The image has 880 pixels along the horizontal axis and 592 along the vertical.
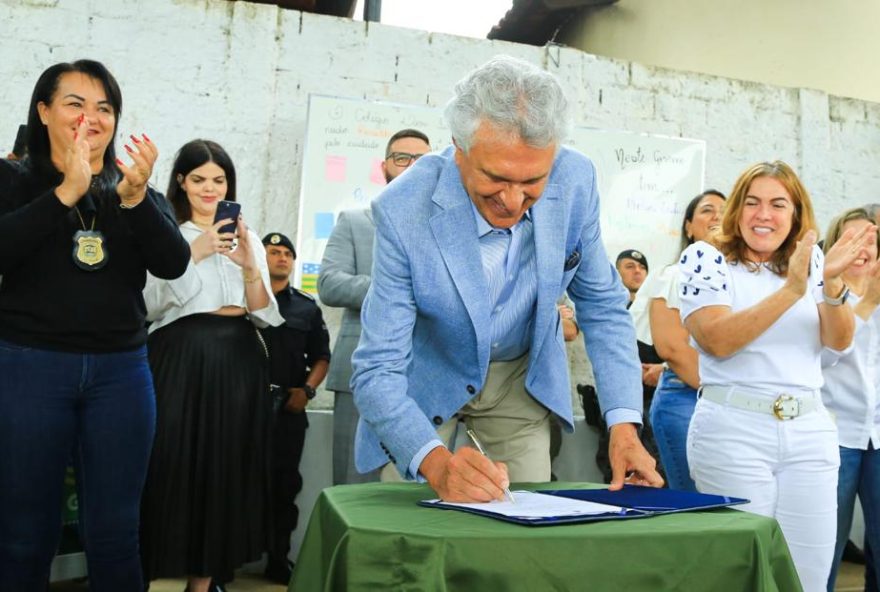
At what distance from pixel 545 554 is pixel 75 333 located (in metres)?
1.47

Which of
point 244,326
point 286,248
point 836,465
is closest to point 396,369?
point 836,465

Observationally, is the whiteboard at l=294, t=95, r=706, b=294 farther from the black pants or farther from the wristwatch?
the wristwatch

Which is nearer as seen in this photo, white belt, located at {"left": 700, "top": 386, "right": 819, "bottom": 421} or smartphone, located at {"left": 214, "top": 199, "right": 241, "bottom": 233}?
white belt, located at {"left": 700, "top": 386, "right": 819, "bottom": 421}

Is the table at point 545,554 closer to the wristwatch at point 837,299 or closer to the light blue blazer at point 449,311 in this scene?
the light blue blazer at point 449,311

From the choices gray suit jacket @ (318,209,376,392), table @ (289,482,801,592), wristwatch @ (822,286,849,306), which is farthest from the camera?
gray suit jacket @ (318,209,376,392)

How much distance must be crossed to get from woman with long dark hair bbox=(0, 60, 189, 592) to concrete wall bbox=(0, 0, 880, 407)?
2412 mm

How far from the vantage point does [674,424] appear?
9.14 ft

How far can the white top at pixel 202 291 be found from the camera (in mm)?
2932

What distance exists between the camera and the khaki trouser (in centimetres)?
191

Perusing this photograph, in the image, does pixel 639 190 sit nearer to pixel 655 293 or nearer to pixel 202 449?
pixel 655 293

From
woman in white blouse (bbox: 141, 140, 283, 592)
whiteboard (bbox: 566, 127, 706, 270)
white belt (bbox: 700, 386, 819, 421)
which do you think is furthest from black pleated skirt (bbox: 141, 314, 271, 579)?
whiteboard (bbox: 566, 127, 706, 270)

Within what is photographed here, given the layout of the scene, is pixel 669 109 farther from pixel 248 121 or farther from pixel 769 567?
pixel 769 567

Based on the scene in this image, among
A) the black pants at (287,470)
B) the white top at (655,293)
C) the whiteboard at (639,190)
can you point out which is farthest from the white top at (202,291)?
the whiteboard at (639,190)

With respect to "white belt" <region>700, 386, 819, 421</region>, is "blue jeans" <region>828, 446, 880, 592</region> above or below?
below
